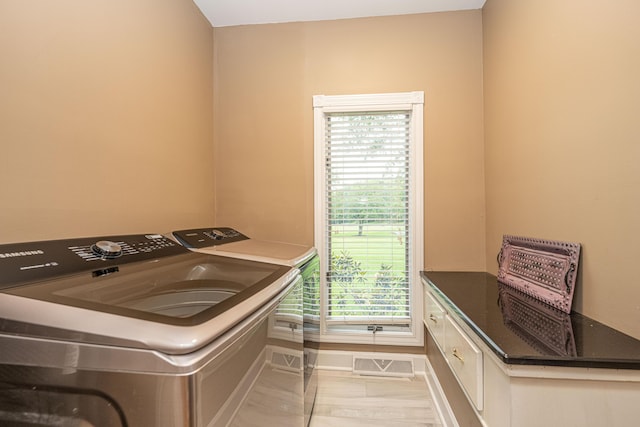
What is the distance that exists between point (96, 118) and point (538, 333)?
6.27 ft

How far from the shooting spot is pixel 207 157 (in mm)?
2170

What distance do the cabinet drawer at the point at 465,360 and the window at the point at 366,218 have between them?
70 cm

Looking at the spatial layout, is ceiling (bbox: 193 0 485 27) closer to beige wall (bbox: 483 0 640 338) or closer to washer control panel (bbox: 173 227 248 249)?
beige wall (bbox: 483 0 640 338)

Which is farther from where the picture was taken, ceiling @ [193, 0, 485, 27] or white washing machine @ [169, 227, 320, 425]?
ceiling @ [193, 0, 485, 27]

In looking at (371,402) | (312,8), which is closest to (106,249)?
(371,402)

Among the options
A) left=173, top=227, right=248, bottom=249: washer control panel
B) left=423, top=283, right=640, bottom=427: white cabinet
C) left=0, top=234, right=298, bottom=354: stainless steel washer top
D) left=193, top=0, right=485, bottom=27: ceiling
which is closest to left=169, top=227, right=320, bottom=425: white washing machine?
left=173, top=227, right=248, bottom=249: washer control panel

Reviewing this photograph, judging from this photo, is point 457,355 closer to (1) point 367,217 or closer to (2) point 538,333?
(2) point 538,333

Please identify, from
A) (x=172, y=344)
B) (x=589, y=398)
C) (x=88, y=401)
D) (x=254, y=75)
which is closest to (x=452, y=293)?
(x=589, y=398)

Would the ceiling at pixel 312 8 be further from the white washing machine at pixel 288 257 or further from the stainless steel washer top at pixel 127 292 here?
the stainless steel washer top at pixel 127 292

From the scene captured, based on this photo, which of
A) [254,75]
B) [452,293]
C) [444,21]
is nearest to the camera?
[452,293]

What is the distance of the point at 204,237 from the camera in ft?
5.48

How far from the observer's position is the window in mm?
2133

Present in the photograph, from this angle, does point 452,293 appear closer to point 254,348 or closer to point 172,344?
point 254,348

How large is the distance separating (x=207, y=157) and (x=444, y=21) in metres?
2.03
